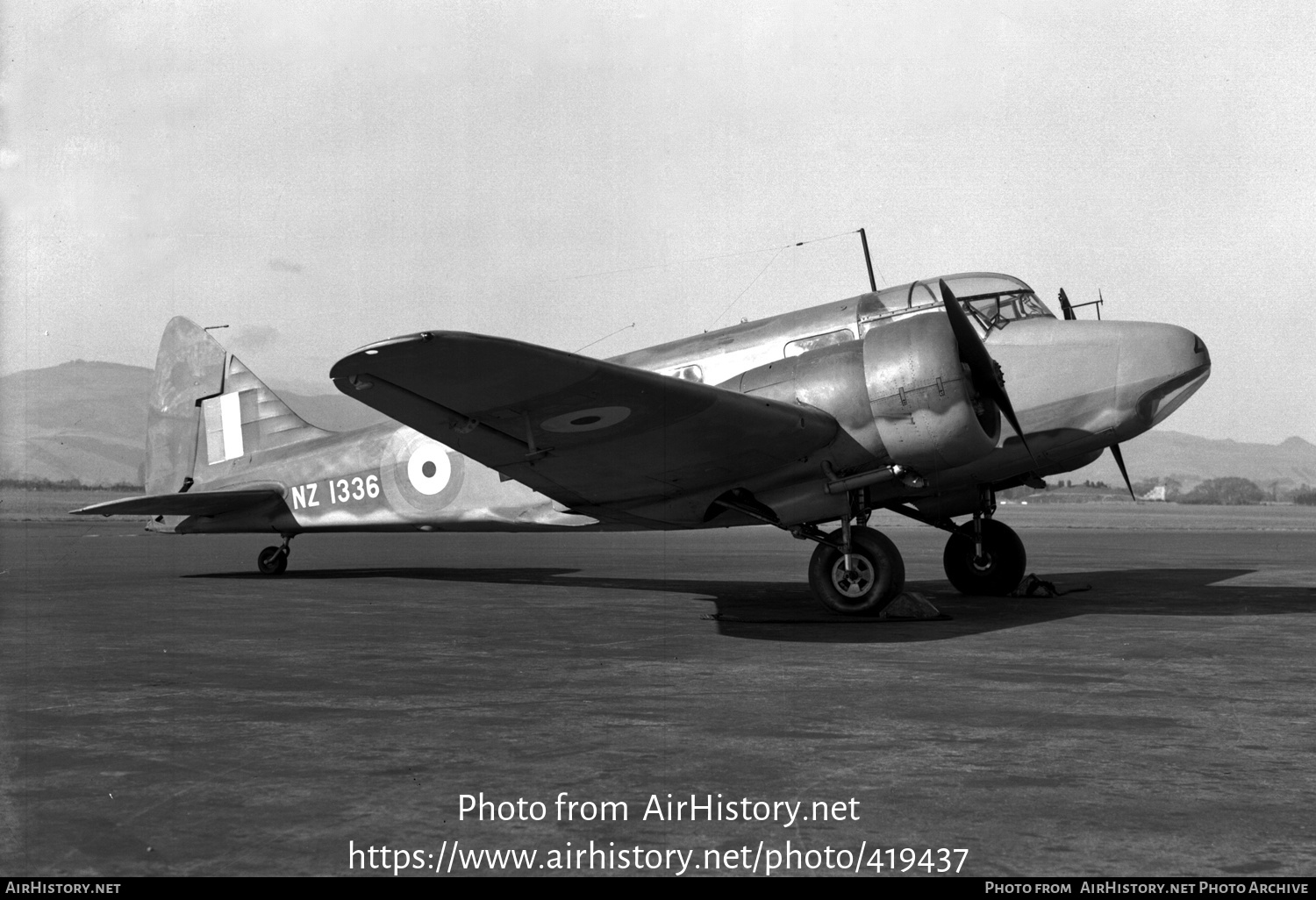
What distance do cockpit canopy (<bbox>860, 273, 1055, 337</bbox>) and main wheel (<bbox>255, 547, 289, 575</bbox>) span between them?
969 cm

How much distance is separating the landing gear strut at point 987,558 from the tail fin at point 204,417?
348 inches

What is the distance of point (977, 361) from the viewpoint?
33.3ft

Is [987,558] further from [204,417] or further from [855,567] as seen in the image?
[204,417]

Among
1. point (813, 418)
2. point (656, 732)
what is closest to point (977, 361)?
point (813, 418)

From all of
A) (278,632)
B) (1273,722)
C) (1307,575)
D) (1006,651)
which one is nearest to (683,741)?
(1273,722)

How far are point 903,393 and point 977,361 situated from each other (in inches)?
37.5

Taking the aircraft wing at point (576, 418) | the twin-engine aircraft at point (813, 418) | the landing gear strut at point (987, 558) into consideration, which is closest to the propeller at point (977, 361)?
the twin-engine aircraft at point (813, 418)

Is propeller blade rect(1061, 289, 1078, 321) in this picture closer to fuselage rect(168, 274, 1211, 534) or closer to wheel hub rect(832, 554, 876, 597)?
fuselage rect(168, 274, 1211, 534)

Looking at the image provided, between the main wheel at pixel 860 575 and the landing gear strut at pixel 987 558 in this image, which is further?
the landing gear strut at pixel 987 558

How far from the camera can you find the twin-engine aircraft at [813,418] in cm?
877

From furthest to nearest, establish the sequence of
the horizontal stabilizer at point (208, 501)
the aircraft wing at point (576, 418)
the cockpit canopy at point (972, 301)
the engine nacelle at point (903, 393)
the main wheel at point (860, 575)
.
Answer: the horizontal stabilizer at point (208, 501) → the cockpit canopy at point (972, 301) → the main wheel at point (860, 575) → the engine nacelle at point (903, 393) → the aircraft wing at point (576, 418)

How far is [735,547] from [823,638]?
64.0 feet

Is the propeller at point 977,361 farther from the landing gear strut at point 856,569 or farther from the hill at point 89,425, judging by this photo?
the hill at point 89,425

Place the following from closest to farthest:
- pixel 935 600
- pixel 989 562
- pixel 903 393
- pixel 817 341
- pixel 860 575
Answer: pixel 903 393 < pixel 860 575 < pixel 817 341 < pixel 935 600 < pixel 989 562
